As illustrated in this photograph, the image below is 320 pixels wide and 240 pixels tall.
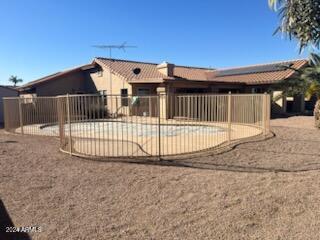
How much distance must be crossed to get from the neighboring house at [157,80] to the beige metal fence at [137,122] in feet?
16.5

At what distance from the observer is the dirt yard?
4.05 m

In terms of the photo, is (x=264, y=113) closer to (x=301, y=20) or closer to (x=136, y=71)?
(x=301, y=20)

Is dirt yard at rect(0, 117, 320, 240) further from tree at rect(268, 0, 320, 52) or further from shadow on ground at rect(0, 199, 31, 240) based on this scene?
tree at rect(268, 0, 320, 52)

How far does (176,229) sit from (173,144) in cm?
639

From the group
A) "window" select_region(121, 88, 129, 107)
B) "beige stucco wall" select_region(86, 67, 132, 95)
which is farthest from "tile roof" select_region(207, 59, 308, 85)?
"beige stucco wall" select_region(86, 67, 132, 95)

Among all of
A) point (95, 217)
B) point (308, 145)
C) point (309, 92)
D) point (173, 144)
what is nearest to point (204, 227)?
point (95, 217)

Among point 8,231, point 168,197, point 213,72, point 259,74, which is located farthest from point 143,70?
point 8,231

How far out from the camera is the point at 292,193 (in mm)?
5277

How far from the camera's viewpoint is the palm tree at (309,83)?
14133 millimetres

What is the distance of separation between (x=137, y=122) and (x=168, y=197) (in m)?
6.27

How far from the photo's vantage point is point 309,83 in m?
14.5

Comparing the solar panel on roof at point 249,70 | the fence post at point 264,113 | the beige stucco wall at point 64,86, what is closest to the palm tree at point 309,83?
the fence post at point 264,113

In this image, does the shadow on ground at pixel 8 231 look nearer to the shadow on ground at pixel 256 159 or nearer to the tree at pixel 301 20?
the shadow on ground at pixel 256 159

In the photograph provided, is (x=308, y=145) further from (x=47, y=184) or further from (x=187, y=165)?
(x=47, y=184)
